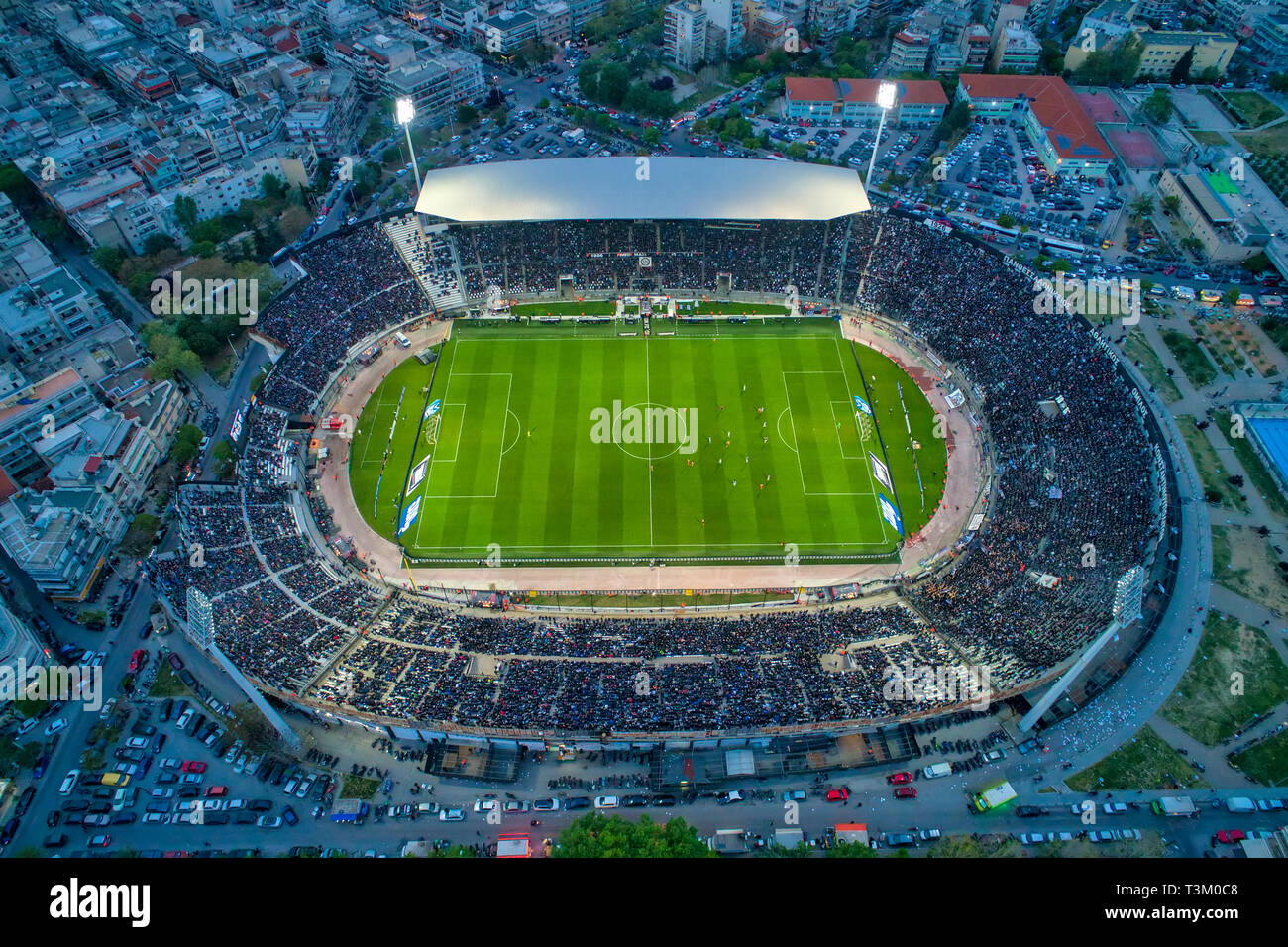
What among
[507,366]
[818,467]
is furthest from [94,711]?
[818,467]

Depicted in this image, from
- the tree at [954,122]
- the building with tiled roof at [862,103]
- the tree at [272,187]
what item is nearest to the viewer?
the tree at [272,187]

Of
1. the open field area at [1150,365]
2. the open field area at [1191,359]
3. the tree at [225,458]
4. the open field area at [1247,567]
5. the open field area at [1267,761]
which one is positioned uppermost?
the open field area at [1191,359]

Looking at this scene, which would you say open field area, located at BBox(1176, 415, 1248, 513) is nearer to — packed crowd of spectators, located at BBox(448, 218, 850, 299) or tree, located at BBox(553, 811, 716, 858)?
packed crowd of spectators, located at BBox(448, 218, 850, 299)

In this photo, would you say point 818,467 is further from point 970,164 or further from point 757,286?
point 970,164

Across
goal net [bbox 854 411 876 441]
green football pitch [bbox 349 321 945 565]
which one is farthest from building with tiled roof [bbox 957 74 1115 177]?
goal net [bbox 854 411 876 441]

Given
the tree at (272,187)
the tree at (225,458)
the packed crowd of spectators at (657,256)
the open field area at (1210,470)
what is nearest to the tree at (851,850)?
the open field area at (1210,470)

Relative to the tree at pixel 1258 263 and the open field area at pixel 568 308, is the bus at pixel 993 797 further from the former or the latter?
the tree at pixel 1258 263

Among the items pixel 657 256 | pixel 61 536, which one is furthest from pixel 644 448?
pixel 61 536
